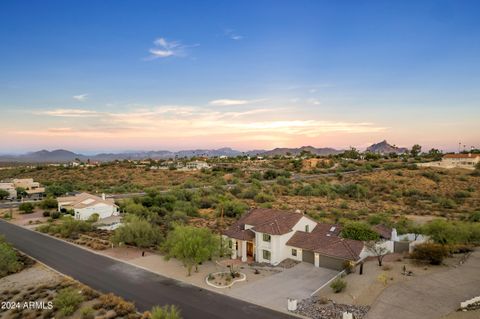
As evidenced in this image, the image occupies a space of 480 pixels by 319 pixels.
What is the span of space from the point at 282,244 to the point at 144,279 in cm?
1041

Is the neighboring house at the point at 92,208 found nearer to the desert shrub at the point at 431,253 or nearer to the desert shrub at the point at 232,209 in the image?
the desert shrub at the point at 232,209

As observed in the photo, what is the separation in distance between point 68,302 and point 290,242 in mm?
15714

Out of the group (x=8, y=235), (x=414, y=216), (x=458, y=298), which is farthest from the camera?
(x=414, y=216)

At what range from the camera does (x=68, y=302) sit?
19750 mm

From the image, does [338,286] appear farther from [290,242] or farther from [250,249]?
[250,249]

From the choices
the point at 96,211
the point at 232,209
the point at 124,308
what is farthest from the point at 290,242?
the point at 96,211

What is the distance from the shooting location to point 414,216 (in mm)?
45750

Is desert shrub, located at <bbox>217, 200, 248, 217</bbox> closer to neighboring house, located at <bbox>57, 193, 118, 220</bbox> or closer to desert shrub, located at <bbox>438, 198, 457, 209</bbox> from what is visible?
neighboring house, located at <bbox>57, 193, 118, 220</bbox>

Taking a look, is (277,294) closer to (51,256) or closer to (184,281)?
(184,281)

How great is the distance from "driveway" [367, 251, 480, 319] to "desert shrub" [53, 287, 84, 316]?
1559 centimetres

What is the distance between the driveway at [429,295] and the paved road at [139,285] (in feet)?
17.3

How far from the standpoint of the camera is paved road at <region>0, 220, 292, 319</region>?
19.1m

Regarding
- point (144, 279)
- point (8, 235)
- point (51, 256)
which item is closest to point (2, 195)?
point (8, 235)

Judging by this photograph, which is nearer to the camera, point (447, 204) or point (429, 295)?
point (429, 295)
